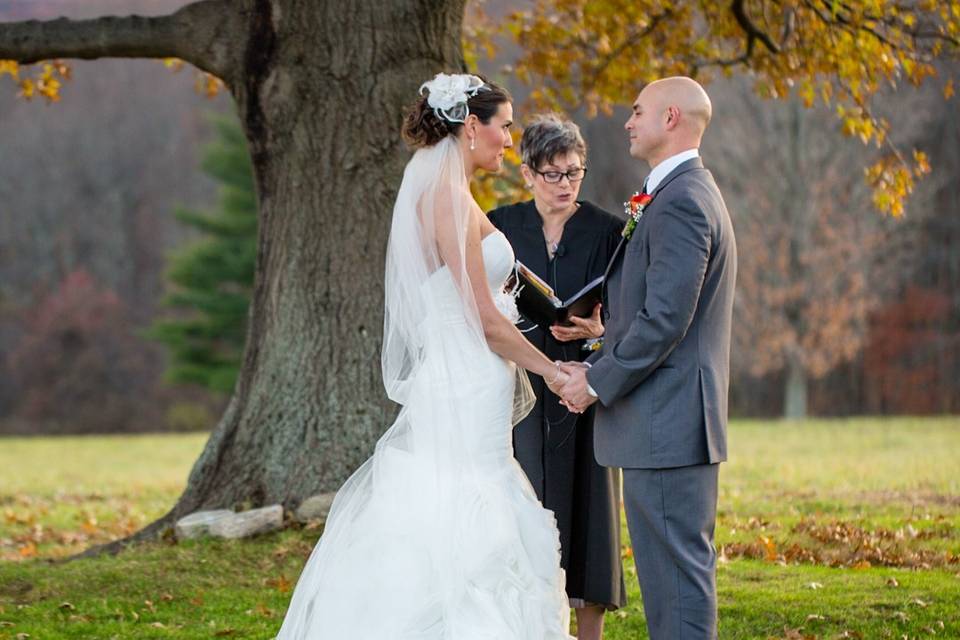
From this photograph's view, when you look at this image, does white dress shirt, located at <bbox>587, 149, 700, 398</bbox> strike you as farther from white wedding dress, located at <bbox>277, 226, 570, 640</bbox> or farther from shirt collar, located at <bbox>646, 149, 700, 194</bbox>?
white wedding dress, located at <bbox>277, 226, 570, 640</bbox>

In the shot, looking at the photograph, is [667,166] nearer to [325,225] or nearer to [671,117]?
[671,117]

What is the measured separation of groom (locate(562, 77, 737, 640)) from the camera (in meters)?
4.21

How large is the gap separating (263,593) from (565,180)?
298cm

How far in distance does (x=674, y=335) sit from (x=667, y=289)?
167 mm

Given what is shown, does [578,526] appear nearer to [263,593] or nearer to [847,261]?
[263,593]

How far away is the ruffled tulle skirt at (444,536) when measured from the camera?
4.55 m

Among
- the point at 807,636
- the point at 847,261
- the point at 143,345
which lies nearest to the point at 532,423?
the point at 807,636

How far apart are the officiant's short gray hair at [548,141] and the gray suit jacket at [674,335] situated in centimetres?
112

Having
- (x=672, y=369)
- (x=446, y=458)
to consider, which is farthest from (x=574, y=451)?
(x=672, y=369)

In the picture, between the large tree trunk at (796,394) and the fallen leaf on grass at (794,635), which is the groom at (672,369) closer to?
the fallen leaf on grass at (794,635)

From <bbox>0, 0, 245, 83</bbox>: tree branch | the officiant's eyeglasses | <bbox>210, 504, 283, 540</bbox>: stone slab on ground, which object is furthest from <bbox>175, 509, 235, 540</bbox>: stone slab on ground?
the officiant's eyeglasses

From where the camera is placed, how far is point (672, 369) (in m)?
4.32

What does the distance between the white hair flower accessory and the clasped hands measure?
1123mm

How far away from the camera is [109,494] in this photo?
1419 cm
